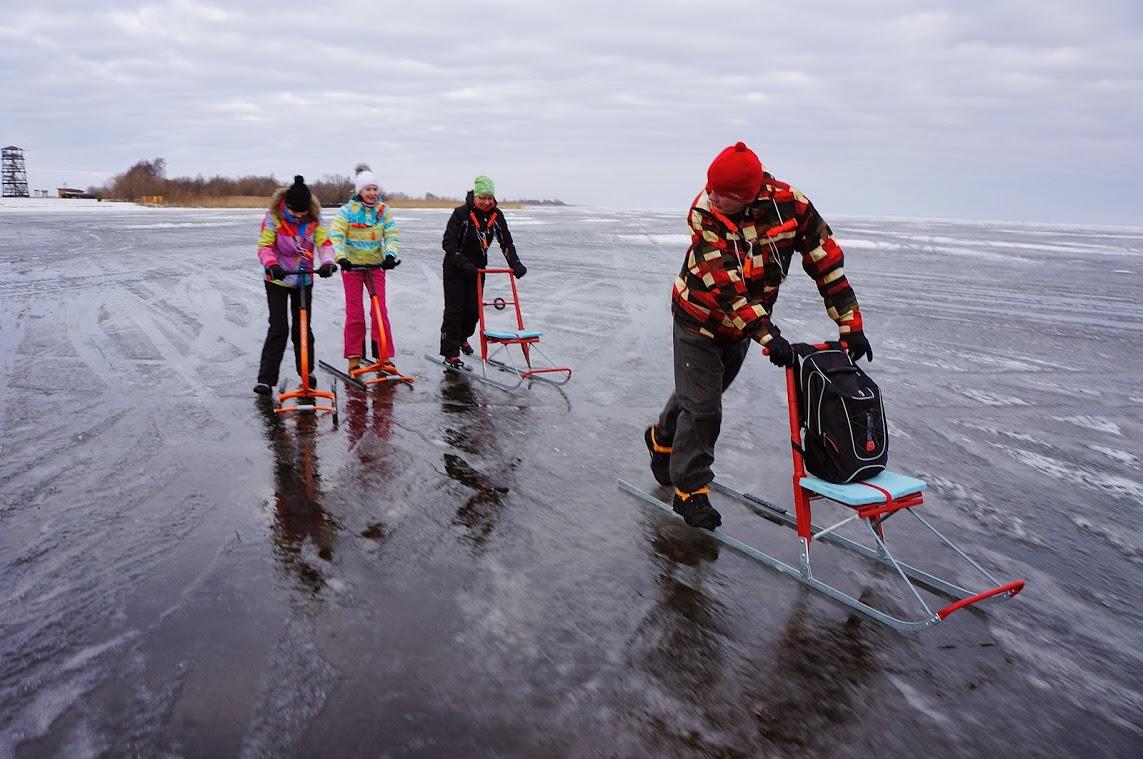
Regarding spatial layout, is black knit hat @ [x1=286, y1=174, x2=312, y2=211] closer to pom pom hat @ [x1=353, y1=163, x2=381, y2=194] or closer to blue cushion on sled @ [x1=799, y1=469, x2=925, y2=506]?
pom pom hat @ [x1=353, y1=163, x2=381, y2=194]

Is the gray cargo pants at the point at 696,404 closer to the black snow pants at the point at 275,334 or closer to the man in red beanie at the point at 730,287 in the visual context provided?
the man in red beanie at the point at 730,287

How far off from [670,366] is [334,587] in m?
5.25

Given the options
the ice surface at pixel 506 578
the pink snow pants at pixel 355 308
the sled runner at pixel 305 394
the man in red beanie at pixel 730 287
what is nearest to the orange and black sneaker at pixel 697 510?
the man in red beanie at pixel 730 287

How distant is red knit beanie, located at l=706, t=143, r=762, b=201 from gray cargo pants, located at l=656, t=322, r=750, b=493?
2.73ft

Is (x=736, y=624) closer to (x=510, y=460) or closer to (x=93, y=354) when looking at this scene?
(x=510, y=460)

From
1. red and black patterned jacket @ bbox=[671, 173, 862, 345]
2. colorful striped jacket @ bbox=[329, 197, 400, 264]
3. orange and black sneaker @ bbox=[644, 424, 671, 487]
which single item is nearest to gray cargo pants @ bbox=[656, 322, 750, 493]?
red and black patterned jacket @ bbox=[671, 173, 862, 345]

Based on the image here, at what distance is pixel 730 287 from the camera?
3.73 meters

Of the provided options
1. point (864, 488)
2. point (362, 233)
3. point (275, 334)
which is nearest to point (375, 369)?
point (275, 334)

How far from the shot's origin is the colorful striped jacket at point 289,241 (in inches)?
264

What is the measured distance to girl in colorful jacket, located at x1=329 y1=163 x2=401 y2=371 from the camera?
7449mm

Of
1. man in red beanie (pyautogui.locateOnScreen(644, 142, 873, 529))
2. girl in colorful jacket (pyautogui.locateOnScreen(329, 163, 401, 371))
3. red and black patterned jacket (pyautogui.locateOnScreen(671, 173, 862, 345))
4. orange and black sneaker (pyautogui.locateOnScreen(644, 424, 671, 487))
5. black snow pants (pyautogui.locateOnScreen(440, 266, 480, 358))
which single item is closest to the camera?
man in red beanie (pyautogui.locateOnScreen(644, 142, 873, 529))

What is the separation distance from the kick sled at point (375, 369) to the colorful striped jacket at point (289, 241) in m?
0.53

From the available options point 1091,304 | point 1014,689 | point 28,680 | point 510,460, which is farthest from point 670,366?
point 1091,304

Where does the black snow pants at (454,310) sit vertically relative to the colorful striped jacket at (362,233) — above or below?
below
